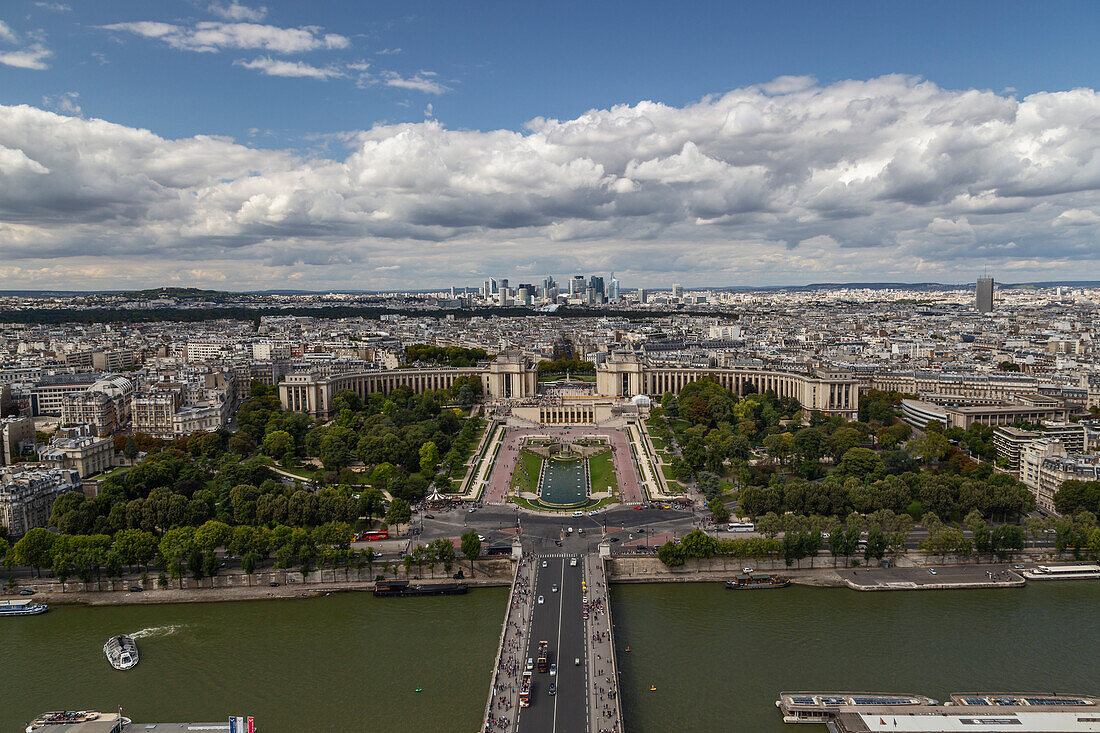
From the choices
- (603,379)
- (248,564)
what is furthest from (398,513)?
(603,379)

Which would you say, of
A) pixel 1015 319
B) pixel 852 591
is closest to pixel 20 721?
pixel 852 591

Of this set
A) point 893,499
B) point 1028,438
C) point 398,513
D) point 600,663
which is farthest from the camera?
point 1028,438

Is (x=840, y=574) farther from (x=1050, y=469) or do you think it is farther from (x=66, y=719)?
(x=66, y=719)

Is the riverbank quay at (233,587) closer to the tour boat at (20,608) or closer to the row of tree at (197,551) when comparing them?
the row of tree at (197,551)

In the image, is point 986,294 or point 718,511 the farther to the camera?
point 986,294

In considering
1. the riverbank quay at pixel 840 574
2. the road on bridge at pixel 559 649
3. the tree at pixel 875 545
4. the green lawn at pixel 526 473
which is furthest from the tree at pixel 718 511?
the green lawn at pixel 526 473

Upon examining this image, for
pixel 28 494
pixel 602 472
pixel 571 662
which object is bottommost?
pixel 571 662

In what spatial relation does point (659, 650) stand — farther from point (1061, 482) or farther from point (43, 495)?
point (43, 495)
